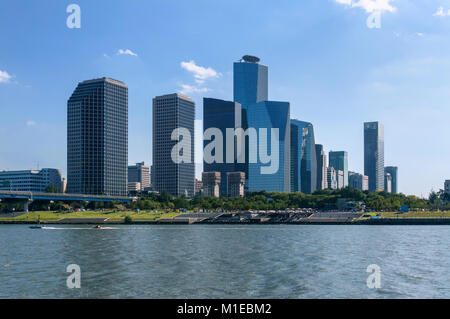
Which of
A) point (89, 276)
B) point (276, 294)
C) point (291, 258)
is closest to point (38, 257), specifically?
point (89, 276)

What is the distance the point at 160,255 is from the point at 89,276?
23.4 metres

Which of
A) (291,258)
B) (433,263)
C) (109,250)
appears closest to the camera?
(433,263)
